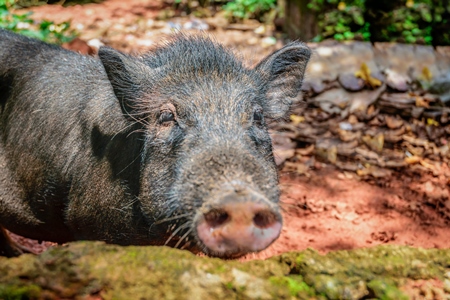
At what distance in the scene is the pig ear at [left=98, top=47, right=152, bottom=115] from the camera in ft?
13.5

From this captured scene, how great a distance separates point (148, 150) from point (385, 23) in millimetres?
7189

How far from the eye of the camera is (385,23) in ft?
32.0

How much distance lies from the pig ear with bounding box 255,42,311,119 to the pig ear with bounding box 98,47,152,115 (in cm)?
98

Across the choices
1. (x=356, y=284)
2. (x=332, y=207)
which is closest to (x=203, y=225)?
(x=356, y=284)

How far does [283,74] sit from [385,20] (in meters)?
5.80

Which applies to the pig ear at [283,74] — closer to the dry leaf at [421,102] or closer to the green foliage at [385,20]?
the dry leaf at [421,102]

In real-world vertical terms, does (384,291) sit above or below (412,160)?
above

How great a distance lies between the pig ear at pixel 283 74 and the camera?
4.52 metres

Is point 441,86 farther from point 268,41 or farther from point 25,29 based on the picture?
point 25,29

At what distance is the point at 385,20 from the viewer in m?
9.76

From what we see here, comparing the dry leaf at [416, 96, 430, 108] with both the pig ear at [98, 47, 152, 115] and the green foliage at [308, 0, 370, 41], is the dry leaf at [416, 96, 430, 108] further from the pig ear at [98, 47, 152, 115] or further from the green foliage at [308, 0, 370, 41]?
the pig ear at [98, 47, 152, 115]

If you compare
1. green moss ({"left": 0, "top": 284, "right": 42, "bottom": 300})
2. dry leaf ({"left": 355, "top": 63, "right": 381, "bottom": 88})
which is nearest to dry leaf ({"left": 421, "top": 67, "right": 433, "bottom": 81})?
dry leaf ({"left": 355, "top": 63, "right": 381, "bottom": 88})

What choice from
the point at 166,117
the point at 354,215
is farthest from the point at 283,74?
the point at 354,215

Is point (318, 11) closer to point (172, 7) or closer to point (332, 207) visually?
point (172, 7)
